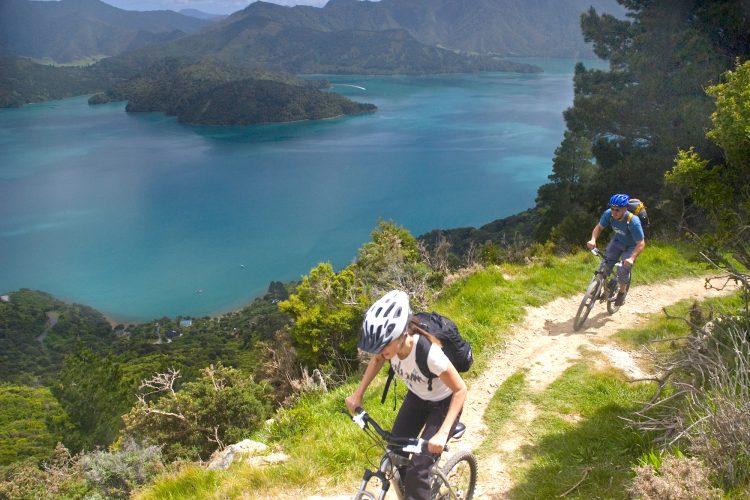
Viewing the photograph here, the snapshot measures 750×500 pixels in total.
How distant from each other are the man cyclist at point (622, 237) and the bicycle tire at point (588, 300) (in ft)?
0.85

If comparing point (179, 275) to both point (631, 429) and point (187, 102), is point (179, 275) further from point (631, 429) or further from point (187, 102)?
point (187, 102)

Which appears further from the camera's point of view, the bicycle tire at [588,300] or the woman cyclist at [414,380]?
the bicycle tire at [588,300]

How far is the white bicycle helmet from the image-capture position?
3061mm

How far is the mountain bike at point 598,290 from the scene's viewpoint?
8062mm

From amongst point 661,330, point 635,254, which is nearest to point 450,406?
point 635,254

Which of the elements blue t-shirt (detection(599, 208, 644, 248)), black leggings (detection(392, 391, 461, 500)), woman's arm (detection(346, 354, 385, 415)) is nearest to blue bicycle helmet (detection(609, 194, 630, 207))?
blue t-shirt (detection(599, 208, 644, 248))

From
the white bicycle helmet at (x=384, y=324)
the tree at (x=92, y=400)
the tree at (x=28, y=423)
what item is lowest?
the tree at (x=28, y=423)

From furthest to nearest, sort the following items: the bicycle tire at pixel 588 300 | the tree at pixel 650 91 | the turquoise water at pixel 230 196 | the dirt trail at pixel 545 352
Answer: the turquoise water at pixel 230 196, the tree at pixel 650 91, the bicycle tire at pixel 588 300, the dirt trail at pixel 545 352

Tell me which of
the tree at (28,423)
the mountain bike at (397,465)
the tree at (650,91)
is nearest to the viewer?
the mountain bike at (397,465)

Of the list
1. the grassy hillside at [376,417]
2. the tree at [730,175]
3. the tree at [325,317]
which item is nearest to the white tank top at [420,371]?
the grassy hillside at [376,417]

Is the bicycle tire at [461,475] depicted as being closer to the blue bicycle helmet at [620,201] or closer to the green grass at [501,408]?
the green grass at [501,408]

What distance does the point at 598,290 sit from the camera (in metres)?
8.14

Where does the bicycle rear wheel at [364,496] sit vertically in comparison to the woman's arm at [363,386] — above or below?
below

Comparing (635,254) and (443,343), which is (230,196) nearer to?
(635,254)
